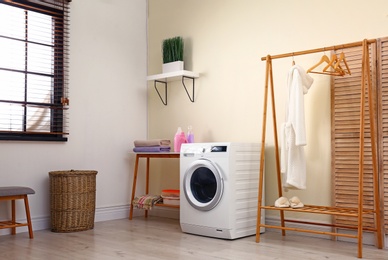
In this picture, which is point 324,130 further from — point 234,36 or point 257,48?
point 234,36

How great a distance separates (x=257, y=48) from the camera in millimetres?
3838

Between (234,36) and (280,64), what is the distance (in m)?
0.56

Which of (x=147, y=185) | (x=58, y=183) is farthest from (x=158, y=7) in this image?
(x=58, y=183)

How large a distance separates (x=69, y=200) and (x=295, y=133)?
1.92 meters

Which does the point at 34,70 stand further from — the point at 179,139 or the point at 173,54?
the point at 179,139

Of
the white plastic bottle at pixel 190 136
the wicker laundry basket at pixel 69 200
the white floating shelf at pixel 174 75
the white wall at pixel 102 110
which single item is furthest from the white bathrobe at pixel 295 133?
the white wall at pixel 102 110

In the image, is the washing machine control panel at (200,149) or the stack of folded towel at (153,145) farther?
the stack of folded towel at (153,145)

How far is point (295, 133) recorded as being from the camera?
10.3 ft

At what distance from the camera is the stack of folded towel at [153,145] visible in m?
4.10

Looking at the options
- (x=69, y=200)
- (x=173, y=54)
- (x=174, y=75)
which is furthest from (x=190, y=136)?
(x=69, y=200)

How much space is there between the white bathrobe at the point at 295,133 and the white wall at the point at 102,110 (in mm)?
1892

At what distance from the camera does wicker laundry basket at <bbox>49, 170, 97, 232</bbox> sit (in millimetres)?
3641

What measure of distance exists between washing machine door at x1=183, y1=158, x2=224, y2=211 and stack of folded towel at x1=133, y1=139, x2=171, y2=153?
0.65m

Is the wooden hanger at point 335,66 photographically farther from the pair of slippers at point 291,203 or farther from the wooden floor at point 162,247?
the wooden floor at point 162,247
